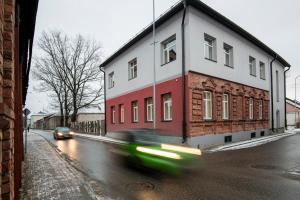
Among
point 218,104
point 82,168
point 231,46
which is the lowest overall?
point 82,168

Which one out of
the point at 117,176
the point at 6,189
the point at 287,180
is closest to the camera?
the point at 6,189

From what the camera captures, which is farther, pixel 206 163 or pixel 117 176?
pixel 206 163

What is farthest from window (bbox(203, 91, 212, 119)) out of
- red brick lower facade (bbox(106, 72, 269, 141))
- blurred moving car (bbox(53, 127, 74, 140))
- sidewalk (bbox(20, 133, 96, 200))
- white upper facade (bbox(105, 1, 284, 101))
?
blurred moving car (bbox(53, 127, 74, 140))

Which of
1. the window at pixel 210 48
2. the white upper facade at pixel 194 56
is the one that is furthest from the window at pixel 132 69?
the window at pixel 210 48

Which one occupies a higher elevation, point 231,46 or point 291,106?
point 231,46

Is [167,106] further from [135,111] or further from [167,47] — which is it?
[135,111]

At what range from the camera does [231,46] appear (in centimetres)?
1903

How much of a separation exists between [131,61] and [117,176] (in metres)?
16.0

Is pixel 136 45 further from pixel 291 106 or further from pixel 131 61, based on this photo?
pixel 291 106

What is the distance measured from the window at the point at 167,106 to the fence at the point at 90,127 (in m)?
14.4

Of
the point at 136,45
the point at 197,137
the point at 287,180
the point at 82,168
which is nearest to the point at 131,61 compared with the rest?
the point at 136,45

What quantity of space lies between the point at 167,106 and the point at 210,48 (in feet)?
17.8

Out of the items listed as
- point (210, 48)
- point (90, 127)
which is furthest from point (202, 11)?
point (90, 127)

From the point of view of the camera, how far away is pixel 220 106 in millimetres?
17500
